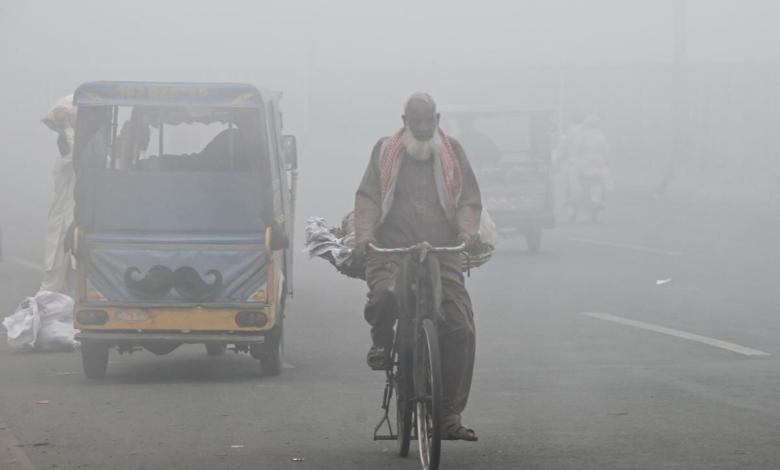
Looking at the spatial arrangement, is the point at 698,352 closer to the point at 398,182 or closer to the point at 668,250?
the point at 398,182

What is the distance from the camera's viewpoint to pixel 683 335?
12.0m

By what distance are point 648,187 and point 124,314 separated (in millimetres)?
23854

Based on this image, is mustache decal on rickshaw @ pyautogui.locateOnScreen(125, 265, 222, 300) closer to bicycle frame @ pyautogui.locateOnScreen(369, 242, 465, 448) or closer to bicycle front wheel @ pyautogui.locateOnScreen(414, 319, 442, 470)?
bicycle frame @ pyautogui.locateOnScreen(369, 242, 465, 448)

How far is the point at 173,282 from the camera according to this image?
962cm

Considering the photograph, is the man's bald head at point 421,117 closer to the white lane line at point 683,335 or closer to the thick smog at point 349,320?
the thick smog at point 349,320

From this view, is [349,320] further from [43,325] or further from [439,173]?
[439,173]

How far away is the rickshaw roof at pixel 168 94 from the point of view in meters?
9.63

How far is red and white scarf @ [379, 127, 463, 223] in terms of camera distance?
711cm

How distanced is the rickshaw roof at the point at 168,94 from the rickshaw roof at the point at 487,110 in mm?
10456

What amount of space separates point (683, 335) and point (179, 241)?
464 cm

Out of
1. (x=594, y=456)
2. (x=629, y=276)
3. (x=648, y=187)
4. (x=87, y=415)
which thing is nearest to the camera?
(x=594, y=456)

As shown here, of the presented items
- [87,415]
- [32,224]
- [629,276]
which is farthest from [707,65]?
[87,415]

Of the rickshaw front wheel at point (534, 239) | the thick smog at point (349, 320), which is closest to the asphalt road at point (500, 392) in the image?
the thick smog at point (349, 320)

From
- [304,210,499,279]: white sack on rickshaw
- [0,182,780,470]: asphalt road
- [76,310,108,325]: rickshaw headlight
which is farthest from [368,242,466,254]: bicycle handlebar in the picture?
[76,310,108,325]: rickshaw headlight
